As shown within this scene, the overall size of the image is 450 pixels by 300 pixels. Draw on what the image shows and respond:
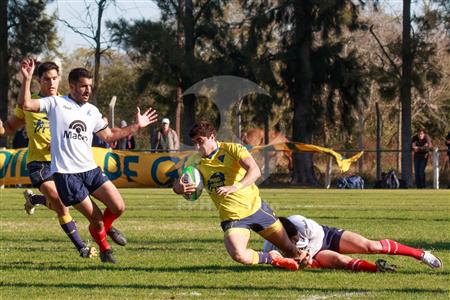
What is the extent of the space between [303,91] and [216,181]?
25.9m

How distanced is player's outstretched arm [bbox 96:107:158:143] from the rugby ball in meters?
0.66

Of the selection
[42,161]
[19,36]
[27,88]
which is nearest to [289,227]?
[27,88]

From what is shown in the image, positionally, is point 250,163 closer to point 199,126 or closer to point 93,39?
point 199,126

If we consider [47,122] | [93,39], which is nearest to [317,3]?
[93,39]

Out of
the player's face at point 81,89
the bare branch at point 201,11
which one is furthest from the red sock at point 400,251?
the bare branch at point 201,11

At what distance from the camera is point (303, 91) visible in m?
34.7

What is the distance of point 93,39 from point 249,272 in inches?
1133

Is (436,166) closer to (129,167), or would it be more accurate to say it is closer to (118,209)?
(129,167)

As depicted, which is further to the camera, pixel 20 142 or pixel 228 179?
pixel 20 142

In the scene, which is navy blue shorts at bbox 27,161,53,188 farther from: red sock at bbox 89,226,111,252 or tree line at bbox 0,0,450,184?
tree line at bbox 0,0,450,184

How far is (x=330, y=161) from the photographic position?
32.1 metres

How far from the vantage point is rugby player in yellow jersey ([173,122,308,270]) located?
28.7 ft

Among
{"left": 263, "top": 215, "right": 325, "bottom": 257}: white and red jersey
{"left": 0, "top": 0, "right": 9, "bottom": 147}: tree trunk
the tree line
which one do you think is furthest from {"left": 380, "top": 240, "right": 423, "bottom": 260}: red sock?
{"left": 0, "top": 0, "right": 9, "bottom": 147}: tree trunk

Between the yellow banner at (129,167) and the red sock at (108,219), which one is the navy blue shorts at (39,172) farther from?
the yellow banner at (129,167)
